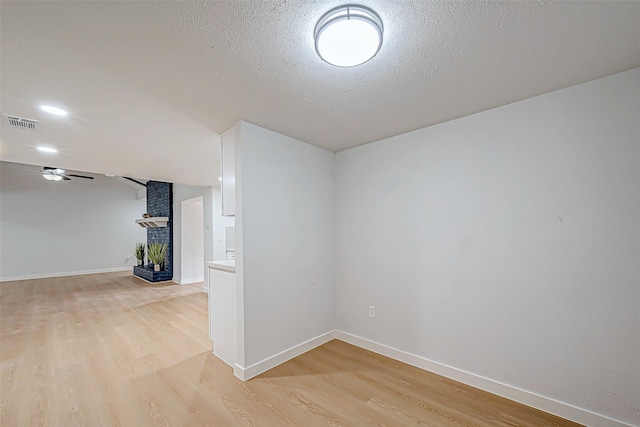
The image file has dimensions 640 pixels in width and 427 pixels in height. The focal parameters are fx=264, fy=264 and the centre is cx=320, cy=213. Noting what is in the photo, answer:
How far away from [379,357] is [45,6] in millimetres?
3420

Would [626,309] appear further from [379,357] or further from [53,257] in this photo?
[53,257]

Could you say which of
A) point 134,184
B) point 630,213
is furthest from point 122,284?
point 630,213

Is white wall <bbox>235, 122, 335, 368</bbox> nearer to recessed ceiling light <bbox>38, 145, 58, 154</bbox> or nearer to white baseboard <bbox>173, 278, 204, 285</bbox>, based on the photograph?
recessed ceiling light <bbox>38, 145, 58, 154</bbox>

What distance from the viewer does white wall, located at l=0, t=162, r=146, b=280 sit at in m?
7.04

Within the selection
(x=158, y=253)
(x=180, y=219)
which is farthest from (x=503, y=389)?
(x=158, y=253)

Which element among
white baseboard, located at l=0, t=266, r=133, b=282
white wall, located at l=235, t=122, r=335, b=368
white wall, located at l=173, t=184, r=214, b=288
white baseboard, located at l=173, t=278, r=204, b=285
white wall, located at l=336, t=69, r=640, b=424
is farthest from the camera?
white baseboard, located at l=0, t=266, r=133, b=282

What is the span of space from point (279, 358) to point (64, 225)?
8.84 metres

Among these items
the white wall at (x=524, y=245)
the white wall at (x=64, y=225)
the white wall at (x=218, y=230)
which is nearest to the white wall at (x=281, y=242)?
the white wall at (x=524, y=245)

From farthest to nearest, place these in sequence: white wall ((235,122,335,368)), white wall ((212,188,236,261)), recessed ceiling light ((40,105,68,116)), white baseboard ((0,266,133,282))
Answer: white baseboard ((0,266,133,282)) < white wall ((212,188,236,261)) < white wall ((235,122,335,368)) < recessed ceiling light ((40,105,68,116))

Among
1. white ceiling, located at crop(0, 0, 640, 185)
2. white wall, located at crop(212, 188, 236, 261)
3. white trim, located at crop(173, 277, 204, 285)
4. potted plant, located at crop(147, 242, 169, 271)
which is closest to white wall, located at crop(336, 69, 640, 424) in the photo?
white ceiling, located at crop(0, 0, 640, 185)

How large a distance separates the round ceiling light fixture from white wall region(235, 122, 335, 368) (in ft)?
4.42

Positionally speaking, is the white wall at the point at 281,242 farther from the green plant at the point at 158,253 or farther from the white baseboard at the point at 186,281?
the green plant at the point at 158,253

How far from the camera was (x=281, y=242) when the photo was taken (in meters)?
2.71

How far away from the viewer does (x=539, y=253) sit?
77.8 inches
